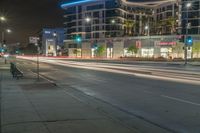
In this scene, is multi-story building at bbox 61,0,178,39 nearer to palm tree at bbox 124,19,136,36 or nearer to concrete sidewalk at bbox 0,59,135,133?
palm tree at bbox 124,19,136,36

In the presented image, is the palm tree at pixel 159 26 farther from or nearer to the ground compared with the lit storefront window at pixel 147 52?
farther from the ground

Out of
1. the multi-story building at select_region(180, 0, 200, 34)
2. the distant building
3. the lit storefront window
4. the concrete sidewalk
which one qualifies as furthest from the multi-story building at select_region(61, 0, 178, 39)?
the concrete sidewalk

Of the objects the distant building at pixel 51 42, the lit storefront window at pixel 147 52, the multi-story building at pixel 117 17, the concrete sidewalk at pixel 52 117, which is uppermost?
the multi-story building at pixel 117 17

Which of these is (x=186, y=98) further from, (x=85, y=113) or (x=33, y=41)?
(x=33, y=41)

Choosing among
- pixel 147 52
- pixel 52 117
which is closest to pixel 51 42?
pixel 147 52

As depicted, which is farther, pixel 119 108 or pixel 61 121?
pixel 119 108

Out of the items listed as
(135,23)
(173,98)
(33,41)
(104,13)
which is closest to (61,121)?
(173,98)

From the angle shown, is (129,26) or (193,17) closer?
(193,17)

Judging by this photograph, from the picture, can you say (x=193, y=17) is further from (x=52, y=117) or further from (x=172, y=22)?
(x=52, y=117)

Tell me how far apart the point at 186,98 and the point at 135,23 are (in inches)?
4832

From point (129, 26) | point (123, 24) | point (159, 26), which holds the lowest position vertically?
point (159, 26)

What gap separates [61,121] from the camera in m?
9.37

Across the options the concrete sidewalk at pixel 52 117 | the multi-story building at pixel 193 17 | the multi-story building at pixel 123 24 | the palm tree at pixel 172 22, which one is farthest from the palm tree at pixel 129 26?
the concrete sidewalk at pixel 52 117

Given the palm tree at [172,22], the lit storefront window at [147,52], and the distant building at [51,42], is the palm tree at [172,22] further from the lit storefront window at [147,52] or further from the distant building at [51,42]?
the distant building at [51,42]
